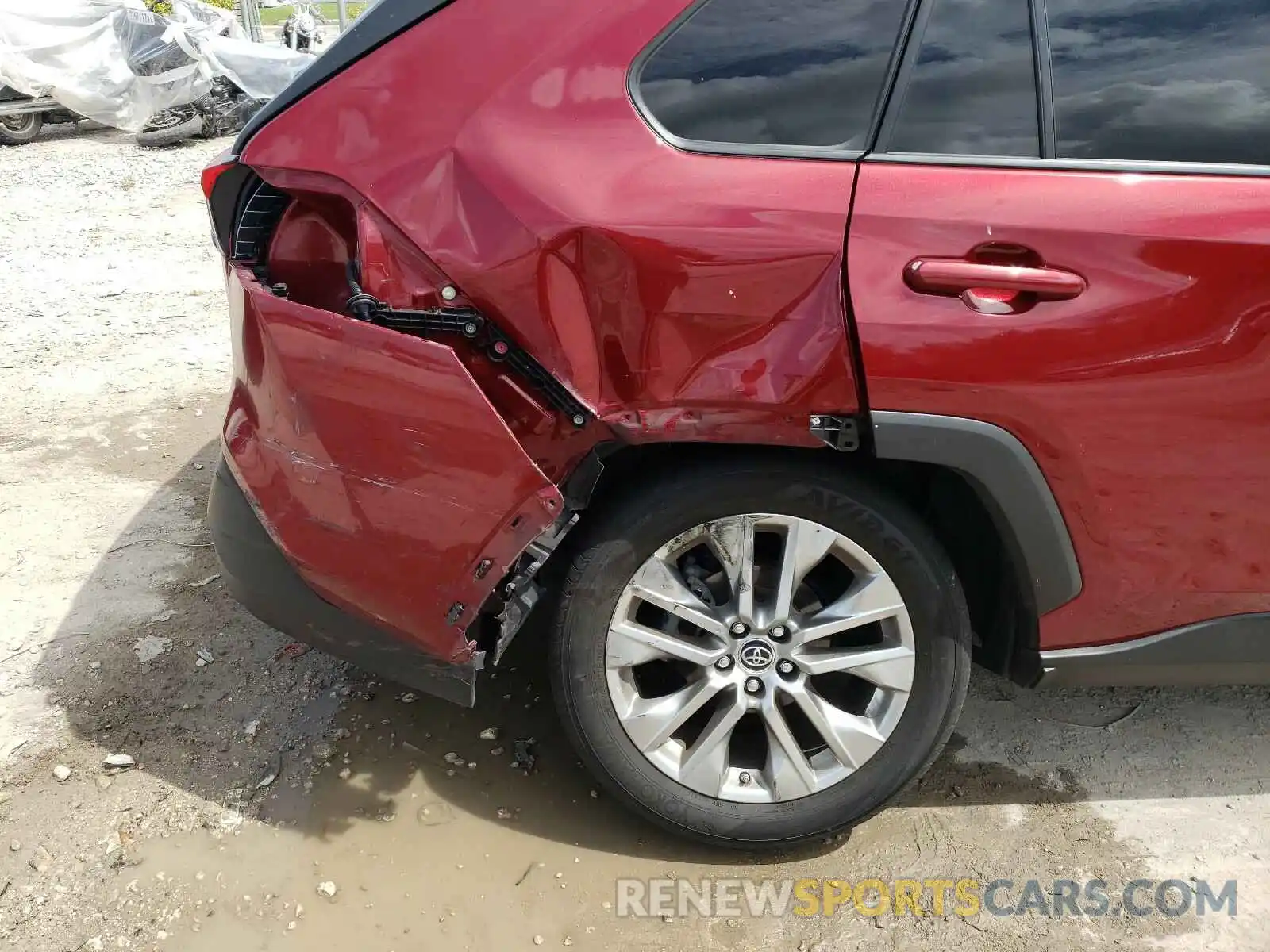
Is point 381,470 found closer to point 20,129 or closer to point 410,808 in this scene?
point 410,808

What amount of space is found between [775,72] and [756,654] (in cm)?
116

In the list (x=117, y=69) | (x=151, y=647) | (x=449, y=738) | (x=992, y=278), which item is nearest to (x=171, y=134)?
(x=117, y=69)

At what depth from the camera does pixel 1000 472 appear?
1.81 m

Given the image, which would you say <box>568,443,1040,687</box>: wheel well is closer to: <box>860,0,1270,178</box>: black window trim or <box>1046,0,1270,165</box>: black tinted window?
<box>860,0,1270,178</box>: black window trim

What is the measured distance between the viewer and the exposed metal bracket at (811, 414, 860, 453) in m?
1.80

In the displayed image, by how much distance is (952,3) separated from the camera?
1.76 metres

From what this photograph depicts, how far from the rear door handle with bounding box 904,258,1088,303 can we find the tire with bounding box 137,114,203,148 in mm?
10329

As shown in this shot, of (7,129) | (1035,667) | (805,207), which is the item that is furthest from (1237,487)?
(7,129)

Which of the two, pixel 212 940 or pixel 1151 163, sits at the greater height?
pixel 1151 163

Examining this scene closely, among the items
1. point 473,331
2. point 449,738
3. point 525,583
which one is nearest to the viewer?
point 473,331

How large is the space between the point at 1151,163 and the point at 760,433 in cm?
85

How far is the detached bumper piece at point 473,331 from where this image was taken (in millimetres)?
1794

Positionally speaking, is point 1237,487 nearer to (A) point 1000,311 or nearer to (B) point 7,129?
(A) point 1000,311

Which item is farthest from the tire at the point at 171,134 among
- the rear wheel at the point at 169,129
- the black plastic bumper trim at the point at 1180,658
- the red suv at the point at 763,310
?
the black plastic bumper trim at the point at 1180,658
